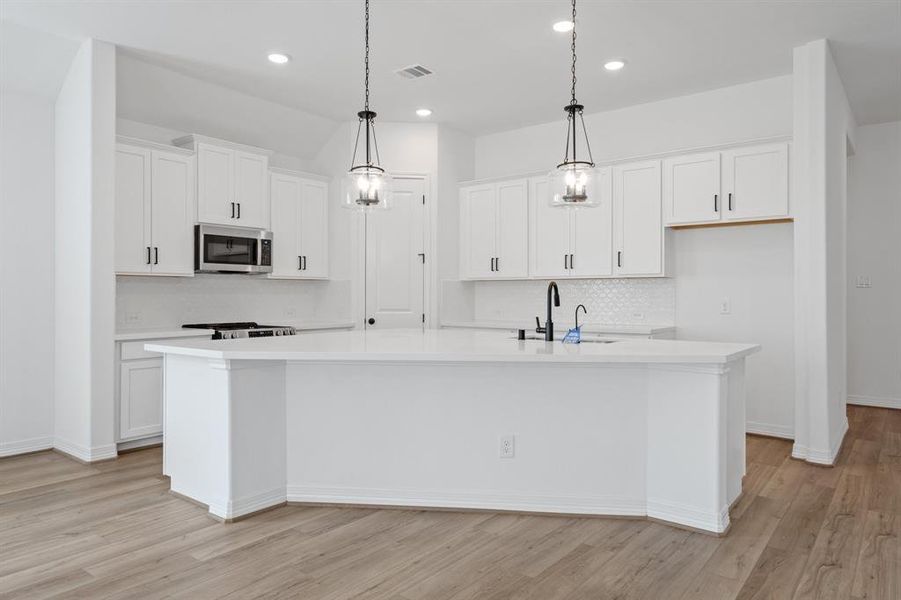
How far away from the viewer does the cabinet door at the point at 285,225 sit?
19.5 feet

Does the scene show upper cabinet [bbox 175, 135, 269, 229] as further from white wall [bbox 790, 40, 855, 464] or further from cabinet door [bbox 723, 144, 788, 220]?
white wall [bbox 790, 40, 855, 464]

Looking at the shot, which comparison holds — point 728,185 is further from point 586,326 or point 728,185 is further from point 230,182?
point 230,182

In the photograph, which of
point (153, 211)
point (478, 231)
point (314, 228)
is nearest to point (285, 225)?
point (314, 228)

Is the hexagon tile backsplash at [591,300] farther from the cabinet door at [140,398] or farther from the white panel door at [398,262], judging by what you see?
the cabinet door at [140,398]

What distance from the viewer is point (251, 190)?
5668mm

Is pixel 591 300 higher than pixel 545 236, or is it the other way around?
pixel 545 236

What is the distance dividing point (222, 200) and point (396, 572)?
3.91m

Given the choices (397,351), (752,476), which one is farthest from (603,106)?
(397,351)

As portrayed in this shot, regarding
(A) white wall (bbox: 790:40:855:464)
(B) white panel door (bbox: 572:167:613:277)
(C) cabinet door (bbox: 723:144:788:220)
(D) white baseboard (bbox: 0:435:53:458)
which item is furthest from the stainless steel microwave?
(A) white wall (bbox: 790:40:855:464)

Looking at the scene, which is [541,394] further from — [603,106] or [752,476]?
[603,106]

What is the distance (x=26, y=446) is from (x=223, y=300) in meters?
1.93

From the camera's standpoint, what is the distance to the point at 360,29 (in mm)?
4191

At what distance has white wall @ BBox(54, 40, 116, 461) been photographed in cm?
433

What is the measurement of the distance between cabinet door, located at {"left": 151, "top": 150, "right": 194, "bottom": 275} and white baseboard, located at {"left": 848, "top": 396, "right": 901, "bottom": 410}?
6625mm
